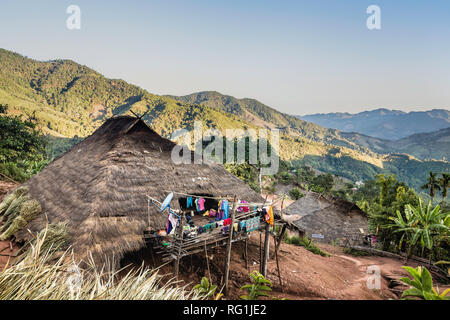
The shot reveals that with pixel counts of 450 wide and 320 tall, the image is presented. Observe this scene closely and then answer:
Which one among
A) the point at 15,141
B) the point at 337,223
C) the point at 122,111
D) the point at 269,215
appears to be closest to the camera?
the point at 269,215

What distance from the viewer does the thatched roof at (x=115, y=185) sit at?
20.1 feet

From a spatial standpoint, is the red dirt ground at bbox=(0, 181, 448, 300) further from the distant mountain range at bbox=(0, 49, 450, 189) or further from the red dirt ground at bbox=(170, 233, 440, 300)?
the distant mountain range at bbox=(0, 49, 450, 189)

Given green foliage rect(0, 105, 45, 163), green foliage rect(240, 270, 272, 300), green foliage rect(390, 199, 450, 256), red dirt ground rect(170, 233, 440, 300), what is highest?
green foliage rect(0, 105, 45, 163)

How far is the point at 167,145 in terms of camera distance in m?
10.3

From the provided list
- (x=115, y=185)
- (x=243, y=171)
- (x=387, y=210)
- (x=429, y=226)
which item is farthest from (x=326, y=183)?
(x=115, y=185)

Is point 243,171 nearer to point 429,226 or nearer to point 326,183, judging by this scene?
point 326,183

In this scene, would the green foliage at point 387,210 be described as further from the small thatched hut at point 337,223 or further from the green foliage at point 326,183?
the green foliage at point 326,183

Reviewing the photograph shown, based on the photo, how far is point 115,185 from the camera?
7.28 m

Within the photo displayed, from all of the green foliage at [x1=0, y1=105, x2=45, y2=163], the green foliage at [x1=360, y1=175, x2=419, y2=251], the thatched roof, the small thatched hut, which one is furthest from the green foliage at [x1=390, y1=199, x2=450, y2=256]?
the green foliage at [x1=0, y1=105, x2=45, y2=163]

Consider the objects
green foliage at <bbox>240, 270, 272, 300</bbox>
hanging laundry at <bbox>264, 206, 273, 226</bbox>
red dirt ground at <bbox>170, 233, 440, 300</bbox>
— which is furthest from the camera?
red dirt ground at <bbox>170, 233, 440, 300</bbox>

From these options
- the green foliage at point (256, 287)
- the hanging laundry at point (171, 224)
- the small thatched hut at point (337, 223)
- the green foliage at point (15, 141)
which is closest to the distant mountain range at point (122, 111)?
the green foliage at point (15, 141)

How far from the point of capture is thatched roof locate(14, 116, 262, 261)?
612 centimetres

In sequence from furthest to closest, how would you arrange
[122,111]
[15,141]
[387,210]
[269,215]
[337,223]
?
[122,111]
[337,223]
[15,141]
[387,210]
[269,215]

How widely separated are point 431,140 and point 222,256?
9023 inches
